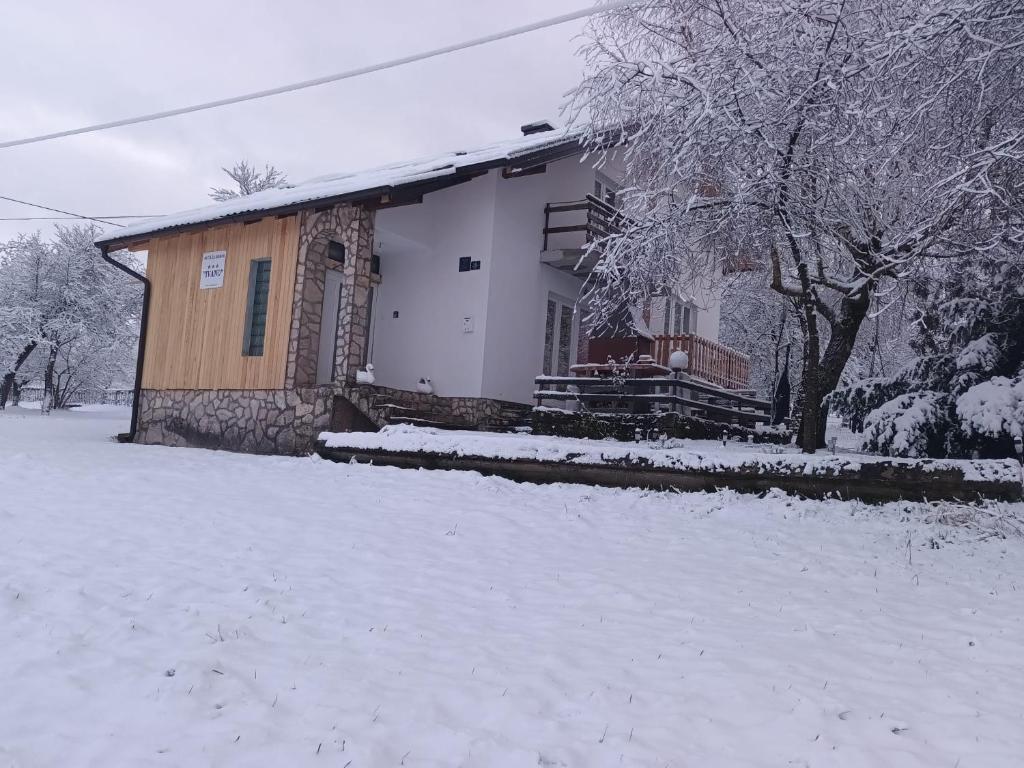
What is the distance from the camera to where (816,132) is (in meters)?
8.41

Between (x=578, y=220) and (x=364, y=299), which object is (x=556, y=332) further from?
(x=364, y=299)

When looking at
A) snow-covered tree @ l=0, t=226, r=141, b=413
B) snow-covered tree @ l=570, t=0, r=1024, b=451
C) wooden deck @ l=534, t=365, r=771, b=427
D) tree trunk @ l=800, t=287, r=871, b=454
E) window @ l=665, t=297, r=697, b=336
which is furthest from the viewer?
snow-covered tree @ l=0, t=226, r=141, b=413

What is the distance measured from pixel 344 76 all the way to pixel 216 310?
5950 mm

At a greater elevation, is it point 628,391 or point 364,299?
point 364,299

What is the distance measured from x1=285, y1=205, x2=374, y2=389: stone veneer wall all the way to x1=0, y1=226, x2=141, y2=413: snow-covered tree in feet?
71.7

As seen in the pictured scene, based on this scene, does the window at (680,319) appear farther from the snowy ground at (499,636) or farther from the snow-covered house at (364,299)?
the snowy ground at (499,636)

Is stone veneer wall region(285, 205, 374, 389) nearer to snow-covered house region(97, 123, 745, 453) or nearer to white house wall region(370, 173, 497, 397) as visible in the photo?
snow-covered house region(97, 123, 745, 453)

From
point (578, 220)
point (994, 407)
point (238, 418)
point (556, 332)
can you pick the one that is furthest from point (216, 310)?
point (994, 407)

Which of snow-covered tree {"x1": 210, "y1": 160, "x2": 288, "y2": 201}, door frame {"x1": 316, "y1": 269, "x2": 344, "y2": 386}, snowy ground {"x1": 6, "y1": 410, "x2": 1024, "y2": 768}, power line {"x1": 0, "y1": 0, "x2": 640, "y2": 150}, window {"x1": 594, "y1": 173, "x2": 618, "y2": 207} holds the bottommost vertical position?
snowy ground {"x1": 6, "y1": 410, "x2": 1024, "y2": 768}

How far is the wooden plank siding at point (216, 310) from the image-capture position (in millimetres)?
14227

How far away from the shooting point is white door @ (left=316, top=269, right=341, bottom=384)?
15758 mm

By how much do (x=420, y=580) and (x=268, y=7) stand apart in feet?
36.2

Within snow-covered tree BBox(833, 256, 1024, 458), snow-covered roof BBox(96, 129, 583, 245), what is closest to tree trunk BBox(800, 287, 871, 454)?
snow-covered tree BBox(833, 256, 1024, 458)

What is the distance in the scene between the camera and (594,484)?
9422mm
